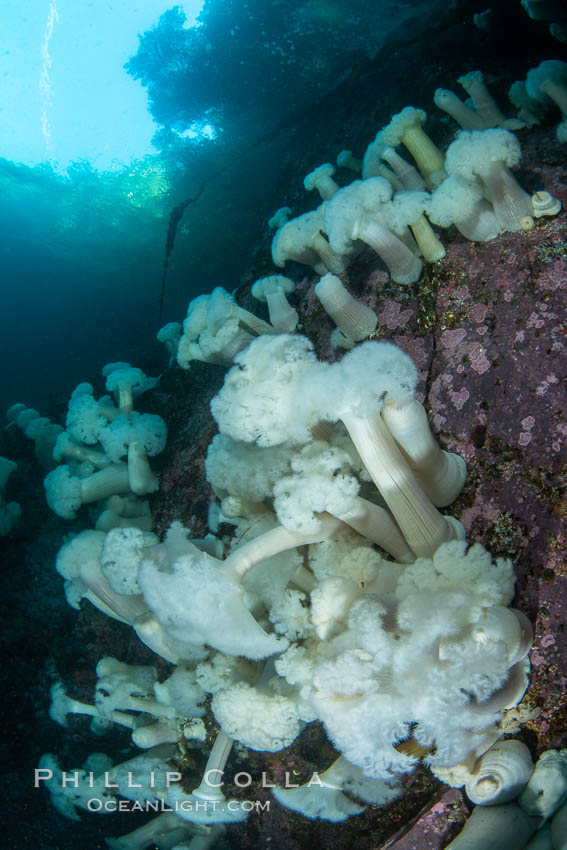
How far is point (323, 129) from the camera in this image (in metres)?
8.77

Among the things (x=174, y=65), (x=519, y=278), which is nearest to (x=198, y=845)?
(x=519, y=278)

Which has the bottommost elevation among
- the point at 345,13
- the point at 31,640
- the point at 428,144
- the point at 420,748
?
the point at 31,640

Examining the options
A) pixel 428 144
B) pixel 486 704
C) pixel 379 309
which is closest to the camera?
pixel 486 704

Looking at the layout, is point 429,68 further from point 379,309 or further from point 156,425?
point 156,425

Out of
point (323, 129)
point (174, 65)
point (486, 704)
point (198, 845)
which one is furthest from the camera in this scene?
point (174, 65)

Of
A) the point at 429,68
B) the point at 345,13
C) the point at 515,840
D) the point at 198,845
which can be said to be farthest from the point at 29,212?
the point at 515,840

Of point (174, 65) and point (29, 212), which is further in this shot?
point (29, 212)

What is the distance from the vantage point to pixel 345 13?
1069cm

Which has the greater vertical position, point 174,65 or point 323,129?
point 174,65

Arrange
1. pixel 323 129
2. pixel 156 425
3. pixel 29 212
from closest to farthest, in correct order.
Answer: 1. pixel 156 425
2. pixel 323 129
3. pixel 29 212

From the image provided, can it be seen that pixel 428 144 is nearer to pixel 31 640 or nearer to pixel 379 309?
pixel 379 309

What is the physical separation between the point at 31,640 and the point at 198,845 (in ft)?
9.51

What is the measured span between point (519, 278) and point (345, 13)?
12018 mm

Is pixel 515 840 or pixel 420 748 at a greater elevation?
pixel 420 748
